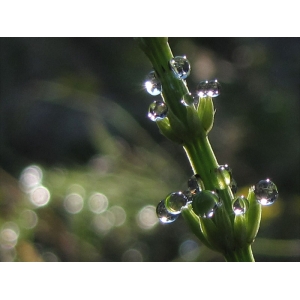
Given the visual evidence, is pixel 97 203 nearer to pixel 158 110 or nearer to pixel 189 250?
pixel 189 250

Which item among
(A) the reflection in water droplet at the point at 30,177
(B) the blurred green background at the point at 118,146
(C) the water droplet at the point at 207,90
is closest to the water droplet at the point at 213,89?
(C) the water droplet at the point at 207,90

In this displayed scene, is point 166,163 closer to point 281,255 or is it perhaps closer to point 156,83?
point 281,255

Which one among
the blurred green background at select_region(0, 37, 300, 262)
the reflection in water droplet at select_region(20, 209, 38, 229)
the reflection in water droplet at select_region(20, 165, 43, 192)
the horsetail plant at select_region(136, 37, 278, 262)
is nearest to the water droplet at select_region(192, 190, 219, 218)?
the horsetail plant at select_region(136, 37, 278, 262)

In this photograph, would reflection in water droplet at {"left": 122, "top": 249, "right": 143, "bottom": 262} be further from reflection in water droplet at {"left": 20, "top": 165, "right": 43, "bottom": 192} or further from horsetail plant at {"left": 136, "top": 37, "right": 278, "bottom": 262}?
horsetail plant at {"left": 136, "top": 37, "right": 278, "bottom": 262}

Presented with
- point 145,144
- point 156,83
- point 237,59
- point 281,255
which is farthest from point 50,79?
point 156,83

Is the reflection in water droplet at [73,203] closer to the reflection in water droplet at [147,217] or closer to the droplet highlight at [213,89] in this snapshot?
the reflection in water droplet at [147,217]

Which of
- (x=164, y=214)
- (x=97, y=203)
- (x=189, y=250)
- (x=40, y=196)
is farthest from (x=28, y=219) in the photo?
(x=164, y=214)

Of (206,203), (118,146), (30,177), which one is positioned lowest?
(206,203)
